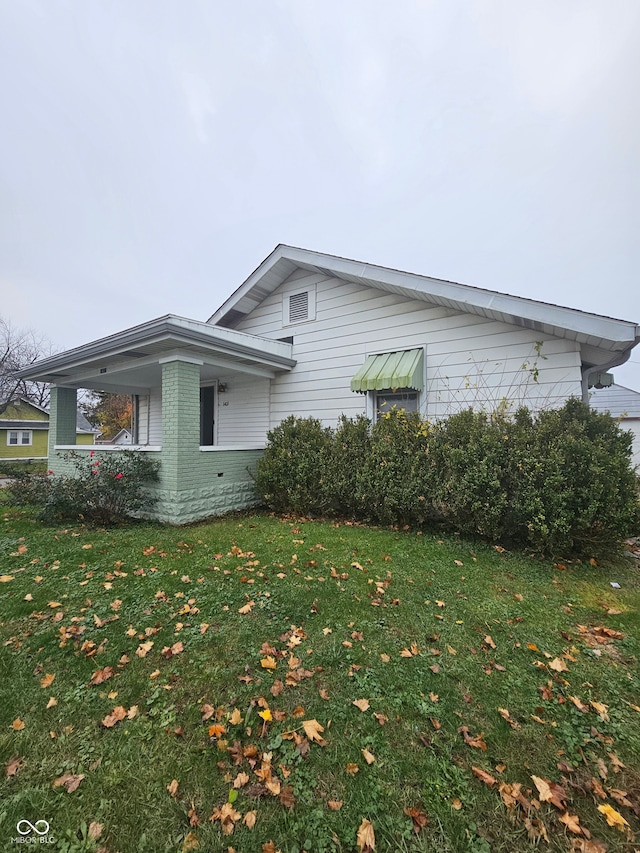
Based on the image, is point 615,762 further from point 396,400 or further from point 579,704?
point 396,400

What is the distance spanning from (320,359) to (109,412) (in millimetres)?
38721

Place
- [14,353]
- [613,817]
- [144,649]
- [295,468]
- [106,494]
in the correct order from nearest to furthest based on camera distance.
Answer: [613,817]
[144,649]
[106,494]
[295,468]
[14,353]

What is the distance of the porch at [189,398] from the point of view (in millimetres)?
6801

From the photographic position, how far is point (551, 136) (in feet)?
41.2

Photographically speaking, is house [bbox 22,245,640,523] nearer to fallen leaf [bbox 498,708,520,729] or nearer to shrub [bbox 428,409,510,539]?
shrub [bbox 428,409,510,539]

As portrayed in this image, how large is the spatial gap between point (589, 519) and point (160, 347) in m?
7.74

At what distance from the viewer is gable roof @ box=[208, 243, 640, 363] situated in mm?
5320

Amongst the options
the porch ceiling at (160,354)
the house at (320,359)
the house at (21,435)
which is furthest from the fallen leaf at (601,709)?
the house at (21,435)

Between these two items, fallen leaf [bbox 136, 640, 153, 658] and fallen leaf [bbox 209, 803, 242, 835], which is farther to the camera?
fallen leaf [bbox 136, 640, 153, 658]

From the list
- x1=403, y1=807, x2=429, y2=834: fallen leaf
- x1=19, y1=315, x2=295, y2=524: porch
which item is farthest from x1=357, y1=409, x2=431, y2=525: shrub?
x1=403, y1=807, x2=429, y2=834: fallen leaf

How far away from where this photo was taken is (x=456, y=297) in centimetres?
647

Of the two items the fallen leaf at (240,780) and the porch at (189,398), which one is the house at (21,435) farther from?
the fallen leaf at (240,780)

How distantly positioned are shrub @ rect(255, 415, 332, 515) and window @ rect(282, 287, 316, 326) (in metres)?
3.07

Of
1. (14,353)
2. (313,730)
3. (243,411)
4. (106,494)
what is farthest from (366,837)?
(14,353)
